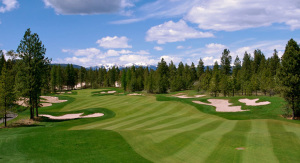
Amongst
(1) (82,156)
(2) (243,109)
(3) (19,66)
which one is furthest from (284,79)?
(3) (19,66)

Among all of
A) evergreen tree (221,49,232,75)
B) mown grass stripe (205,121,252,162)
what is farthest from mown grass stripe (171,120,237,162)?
evergreen tree (221,49,232,75)

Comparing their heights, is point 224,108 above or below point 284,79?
below

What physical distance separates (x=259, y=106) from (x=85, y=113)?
3267cm

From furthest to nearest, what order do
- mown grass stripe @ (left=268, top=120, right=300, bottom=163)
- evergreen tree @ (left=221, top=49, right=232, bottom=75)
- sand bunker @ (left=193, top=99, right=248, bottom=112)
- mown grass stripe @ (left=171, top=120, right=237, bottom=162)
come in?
evergreen tree @ (left=221, top=49, right=232, bottom=75), sand bunker @ (left=193, top=99, right=248, bottom=112), mown grass stripe @ (left=171, top=120, right=237, bottom=162), mown grass stripe @ (left=268, top=120, right=300, bottom=163)

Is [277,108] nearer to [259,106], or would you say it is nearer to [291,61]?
[259,106]

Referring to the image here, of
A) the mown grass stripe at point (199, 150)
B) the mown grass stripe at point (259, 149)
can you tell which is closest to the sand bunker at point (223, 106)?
the mown grass stripe at point (259, 149)

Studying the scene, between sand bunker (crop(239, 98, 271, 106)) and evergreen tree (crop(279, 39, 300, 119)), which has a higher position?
evergreen tree (crop(279, 39, 300, 119))

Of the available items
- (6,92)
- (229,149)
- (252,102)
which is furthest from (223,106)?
(6,92)

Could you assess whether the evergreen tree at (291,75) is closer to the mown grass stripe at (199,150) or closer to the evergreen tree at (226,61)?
the mown grass stripe at (199,150)

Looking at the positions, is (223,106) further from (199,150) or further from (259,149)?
(199,150)

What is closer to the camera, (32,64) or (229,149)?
(229,149)

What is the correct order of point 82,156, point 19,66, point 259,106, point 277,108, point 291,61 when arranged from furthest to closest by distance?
point 259,106 → point 277,108 → point 19,66 → point 291,61 → point 82,156

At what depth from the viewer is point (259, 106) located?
37.1m

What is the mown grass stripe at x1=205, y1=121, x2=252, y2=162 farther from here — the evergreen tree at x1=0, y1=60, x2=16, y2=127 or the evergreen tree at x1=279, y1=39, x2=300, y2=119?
the evergreen tree at x1=0, y1=60, x2=16, y2=127
